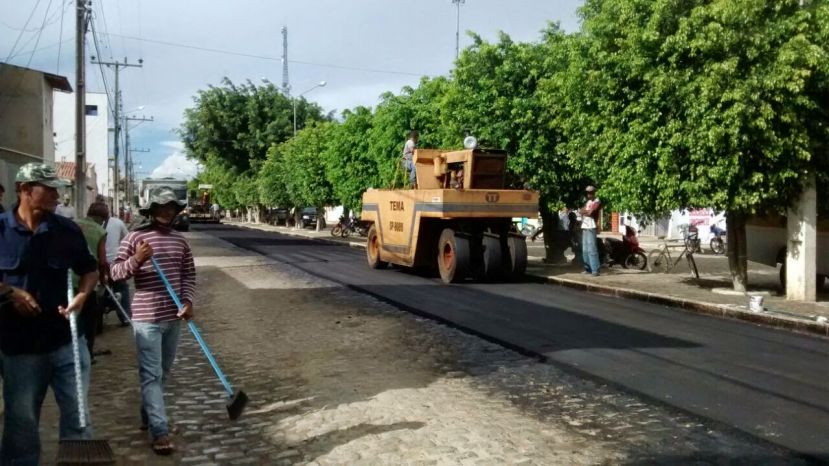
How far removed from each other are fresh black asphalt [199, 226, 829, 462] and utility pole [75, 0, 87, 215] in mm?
9324

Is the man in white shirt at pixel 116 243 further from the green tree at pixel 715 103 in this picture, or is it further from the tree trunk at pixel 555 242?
the tree trunk at pixel 555 242

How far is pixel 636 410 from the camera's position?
251 inches

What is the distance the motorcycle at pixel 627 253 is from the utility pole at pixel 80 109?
42.4ft

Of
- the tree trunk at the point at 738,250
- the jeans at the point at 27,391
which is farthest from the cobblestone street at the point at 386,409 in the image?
the tree trunk at the point at 738,250

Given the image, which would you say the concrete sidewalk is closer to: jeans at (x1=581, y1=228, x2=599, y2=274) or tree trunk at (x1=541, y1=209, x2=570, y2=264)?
jeans at (x1=581, y1=228, x2=599, y2=274)

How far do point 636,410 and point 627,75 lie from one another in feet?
27.5

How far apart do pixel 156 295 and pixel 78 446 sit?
1.26m

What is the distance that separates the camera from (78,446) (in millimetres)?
4199

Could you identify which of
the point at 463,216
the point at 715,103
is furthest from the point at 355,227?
the point at 715,103

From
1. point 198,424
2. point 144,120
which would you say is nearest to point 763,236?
point 198,424

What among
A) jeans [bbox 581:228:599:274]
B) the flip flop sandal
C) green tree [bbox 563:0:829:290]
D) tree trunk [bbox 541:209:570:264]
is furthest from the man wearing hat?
tree trunk [bbox 541:209:570:264]

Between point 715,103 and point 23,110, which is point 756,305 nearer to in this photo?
point 715,103

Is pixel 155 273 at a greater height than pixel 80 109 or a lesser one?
lesser

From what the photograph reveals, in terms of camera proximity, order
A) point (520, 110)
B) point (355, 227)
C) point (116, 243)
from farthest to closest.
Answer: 1. point (355, 227)
2. point (520, 110)
3. point (116, 243)
